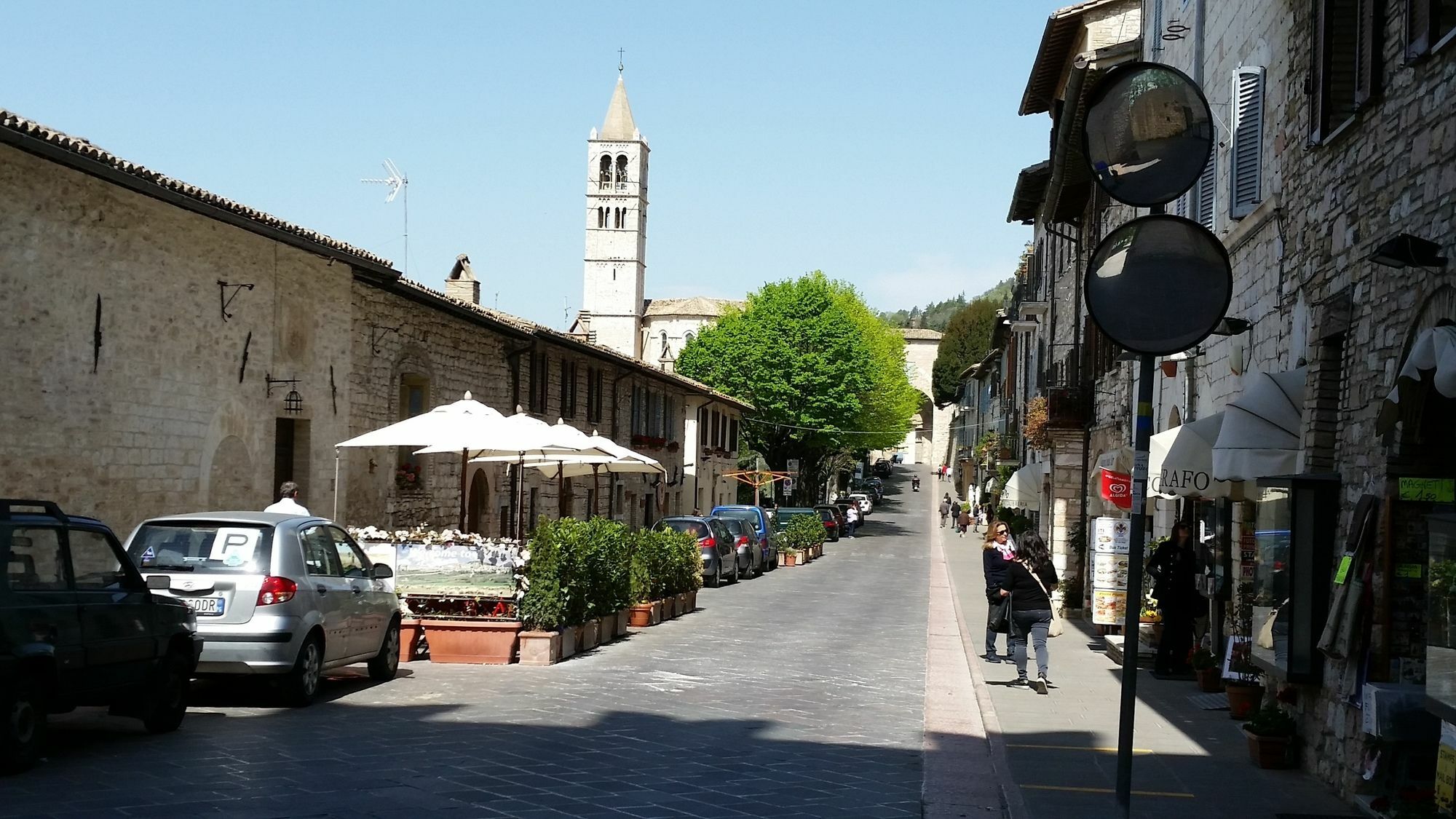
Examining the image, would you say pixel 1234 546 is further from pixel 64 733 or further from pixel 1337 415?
pixel 64 733

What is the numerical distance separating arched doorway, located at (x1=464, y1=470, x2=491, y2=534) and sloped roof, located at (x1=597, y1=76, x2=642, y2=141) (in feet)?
282

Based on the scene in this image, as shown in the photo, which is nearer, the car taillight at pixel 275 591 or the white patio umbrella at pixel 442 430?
the car taillight at pixel 275 591

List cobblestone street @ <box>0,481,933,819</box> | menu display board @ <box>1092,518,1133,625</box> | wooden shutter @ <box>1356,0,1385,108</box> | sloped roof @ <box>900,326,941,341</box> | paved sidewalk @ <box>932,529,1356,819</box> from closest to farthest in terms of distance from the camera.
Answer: cobblestone street @ <box>0,481,933,819</box>
paved sidewalk @ <box>932,529,1356,819</box>
wooden shutter @ <box>1356,0,1385,108</box>
menu display board @ <box>1092,518,1133,625</box>
sloped roof @ <box>900,326,941,341</box>

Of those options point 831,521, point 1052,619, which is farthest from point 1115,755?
point 831,521

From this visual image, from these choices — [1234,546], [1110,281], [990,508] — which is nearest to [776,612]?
[1234,546]

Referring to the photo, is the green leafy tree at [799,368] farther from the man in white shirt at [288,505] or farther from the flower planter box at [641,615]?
the man in white shirt at [288,505]

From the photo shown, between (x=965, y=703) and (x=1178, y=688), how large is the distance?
9.04 ft

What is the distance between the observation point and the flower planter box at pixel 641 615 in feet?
63.2

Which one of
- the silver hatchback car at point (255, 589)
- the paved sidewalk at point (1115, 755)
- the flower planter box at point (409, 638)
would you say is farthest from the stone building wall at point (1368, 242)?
the flower planter box at point (409, 638)

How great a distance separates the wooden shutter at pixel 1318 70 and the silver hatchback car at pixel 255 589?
8084mm

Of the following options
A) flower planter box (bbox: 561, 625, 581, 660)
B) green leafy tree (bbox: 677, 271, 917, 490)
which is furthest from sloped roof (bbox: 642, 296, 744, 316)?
flower planter box (bbox: 561, 625, 581, 660)

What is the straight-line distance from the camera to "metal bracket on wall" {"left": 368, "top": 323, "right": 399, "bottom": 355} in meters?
21.8

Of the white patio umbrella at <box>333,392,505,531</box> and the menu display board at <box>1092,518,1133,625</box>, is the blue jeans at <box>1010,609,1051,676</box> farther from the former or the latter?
the white patio umbrella at <box>333,392,505,531</box>

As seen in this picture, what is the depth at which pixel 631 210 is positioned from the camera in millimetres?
114625
